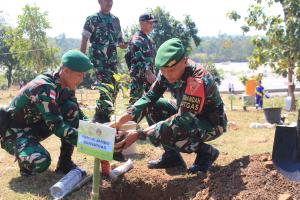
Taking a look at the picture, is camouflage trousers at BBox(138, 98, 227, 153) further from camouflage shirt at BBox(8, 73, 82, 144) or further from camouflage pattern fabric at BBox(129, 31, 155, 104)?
camouflage pattern fabric at BBox(129, 31, 155, 104)

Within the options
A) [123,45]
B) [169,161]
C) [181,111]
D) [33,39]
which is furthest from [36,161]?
[33,39]

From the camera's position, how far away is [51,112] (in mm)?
3395

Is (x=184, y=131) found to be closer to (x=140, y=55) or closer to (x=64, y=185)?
(x=64, y=185)

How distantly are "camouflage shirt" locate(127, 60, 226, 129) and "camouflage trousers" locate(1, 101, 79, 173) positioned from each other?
2.09 ft

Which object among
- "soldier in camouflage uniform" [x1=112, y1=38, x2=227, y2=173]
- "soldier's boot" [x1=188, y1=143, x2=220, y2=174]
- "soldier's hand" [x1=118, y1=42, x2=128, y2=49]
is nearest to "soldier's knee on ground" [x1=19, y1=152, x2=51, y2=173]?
"soldier in camouflage uniform" [x1=112, y1=38, x2=227, y2=173]

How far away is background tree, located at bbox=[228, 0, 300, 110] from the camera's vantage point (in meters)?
8.61

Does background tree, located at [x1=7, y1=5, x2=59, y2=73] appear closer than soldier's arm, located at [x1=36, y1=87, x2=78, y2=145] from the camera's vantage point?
No

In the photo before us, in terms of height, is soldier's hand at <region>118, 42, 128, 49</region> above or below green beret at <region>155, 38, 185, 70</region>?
above

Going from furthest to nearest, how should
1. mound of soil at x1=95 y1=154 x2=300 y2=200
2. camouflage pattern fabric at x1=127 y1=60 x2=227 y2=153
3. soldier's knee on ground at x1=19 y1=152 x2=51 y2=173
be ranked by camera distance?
1. soldier's knee on ground at x1=19 y1=152 x2=51 y2=173
2. camouflage pattern fabric at x1=127 y1=60 x2=227 y2=153
3. mound of soil at x1=95 y1=154 x2=300 y2=200

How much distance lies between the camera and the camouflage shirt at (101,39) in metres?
5.41

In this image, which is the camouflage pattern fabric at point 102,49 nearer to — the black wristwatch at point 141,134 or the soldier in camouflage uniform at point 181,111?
the soldier in camouflage uniform at point 181,111

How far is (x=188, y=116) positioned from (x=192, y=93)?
291 millimetres

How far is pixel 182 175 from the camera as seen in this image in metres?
3.72

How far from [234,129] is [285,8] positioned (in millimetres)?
3228
